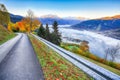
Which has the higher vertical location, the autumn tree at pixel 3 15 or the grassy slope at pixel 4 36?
the autumn tree at pixel 3 15

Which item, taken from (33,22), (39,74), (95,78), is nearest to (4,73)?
(39,74)

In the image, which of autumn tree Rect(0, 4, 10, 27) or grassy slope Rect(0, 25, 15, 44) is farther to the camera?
autumn tree Rect(0, 4, 10, 27)

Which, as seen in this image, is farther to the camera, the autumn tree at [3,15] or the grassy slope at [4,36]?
the autumn tree at [3,15]

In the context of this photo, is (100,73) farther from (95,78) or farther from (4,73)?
(4,73)

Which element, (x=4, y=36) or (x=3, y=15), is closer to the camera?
(x=4, y=36)

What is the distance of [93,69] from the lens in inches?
395

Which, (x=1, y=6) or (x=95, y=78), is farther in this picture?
(x=1, y=6)

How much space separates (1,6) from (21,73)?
57702mm

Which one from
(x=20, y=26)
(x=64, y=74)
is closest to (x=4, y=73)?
(x=64, y=74)

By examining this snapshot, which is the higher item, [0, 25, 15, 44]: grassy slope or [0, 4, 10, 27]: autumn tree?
[0, 4, 10, 27]: autumn tree

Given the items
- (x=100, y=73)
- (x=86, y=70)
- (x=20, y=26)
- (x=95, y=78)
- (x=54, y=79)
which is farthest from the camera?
(x=20, y=26)

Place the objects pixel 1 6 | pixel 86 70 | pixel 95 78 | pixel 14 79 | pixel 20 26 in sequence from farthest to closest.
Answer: pixel 20 26
pixel 1 6
pixel 86 70
pixel 95 78
pixel 14 79

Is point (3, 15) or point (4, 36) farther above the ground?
point (3, 15)

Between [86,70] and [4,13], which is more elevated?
[4,13]
